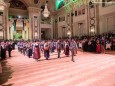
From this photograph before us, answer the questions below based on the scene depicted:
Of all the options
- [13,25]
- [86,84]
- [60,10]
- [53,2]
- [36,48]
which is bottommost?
[86,84]

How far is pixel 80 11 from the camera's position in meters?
23.1

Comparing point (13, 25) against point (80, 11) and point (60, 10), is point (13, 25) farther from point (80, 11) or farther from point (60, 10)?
point (80, 11)

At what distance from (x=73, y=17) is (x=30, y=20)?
26.2ft

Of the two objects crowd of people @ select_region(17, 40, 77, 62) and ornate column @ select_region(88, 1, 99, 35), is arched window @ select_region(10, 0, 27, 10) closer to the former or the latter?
ornate column @ select_region(88, 1, 99, 35)

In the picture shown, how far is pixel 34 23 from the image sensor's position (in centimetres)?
2786

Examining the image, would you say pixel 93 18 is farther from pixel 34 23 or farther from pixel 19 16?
pixel 19 16

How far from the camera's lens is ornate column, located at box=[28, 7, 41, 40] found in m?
27.7

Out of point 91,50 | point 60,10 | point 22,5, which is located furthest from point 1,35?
point 91,50

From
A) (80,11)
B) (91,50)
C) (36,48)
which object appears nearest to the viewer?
(36,48)

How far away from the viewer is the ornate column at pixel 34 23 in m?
27.7

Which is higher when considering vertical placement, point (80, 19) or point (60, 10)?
point (60, 10)

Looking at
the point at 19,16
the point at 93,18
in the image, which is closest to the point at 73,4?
the point at 93,18

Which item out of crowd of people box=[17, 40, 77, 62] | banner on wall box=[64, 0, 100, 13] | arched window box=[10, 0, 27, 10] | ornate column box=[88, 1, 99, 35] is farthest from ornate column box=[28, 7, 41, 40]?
crowd of people box=[17, 40, 77, 62]

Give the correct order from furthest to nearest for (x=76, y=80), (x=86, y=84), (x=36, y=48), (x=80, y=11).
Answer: (x=80, y=11) → (x=36, y=48) → (x=76, y=80) → (x=86, y=84)
